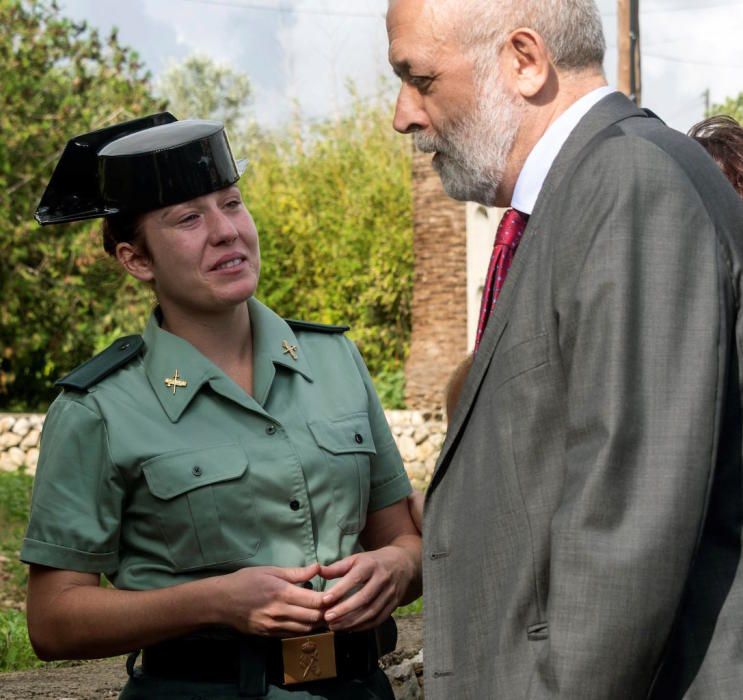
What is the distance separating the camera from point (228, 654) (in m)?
2.42

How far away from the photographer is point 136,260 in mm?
2686

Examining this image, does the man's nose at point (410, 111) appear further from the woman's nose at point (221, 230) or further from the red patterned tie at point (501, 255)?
the woman's nose at point (221, 230)

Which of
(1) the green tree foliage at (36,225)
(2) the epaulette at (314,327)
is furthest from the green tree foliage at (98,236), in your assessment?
(2) the epaulette at (314,327)

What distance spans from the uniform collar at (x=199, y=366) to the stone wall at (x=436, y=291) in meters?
10.8

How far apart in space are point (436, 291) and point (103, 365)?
37.2ft

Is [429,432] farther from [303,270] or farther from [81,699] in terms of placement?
[81,699]

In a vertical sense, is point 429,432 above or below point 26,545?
below

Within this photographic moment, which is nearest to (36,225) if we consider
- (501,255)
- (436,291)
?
(436,291)

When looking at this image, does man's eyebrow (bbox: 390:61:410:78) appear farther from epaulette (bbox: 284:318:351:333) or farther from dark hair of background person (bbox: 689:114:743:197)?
dark hair of background person (bbox: 689:114:743:197)

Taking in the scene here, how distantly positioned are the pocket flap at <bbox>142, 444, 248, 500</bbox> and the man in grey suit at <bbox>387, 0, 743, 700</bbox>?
0.59 meters

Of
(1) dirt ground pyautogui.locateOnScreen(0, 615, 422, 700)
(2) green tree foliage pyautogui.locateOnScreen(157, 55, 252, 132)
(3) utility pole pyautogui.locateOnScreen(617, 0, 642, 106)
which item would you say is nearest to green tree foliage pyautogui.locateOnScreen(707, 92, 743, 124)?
(2) green tree foliage pyautogui.locateOnScreen(157, 55, 252, 132)

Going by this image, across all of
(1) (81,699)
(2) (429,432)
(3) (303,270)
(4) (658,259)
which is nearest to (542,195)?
(4) (658,259)

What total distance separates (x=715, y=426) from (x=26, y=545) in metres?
1.37

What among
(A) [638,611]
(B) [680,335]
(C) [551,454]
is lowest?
(A) [638,611]
